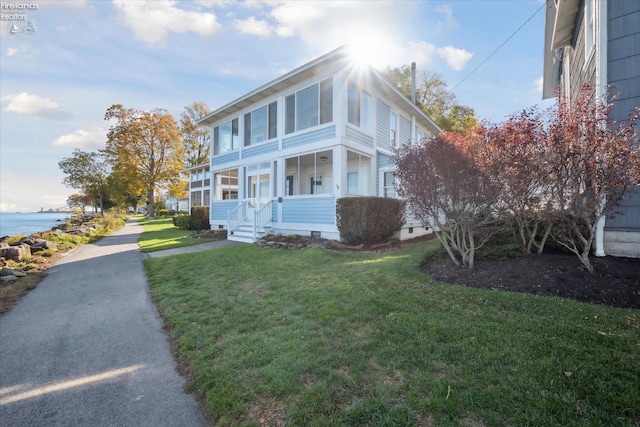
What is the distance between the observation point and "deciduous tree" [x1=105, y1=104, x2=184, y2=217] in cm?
2862

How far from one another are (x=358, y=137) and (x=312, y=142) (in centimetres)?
175

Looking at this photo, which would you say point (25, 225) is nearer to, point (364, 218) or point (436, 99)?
point (364, 218)

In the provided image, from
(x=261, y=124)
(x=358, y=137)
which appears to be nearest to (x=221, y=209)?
(x=261, y=124)

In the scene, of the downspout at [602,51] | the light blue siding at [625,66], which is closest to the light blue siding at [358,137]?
the downspout at [602,51]

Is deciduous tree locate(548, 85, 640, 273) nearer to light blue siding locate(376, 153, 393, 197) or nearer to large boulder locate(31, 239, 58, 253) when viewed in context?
light blue siding locate(376, 153, 393, 197)

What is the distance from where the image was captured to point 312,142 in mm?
10625

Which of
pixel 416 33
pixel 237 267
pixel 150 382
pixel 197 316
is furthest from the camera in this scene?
pixel 416 33

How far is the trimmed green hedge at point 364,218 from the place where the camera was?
8.94 metres

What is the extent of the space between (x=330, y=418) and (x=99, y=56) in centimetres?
1223

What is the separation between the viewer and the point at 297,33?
10.6 m

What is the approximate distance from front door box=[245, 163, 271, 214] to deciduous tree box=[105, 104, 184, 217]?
73.1 ft

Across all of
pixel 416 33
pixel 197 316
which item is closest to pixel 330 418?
pixel 197 316

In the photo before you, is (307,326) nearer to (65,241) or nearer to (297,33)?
(297,33)

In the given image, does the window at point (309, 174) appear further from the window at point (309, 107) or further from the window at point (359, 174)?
the window at point (309, 107)
